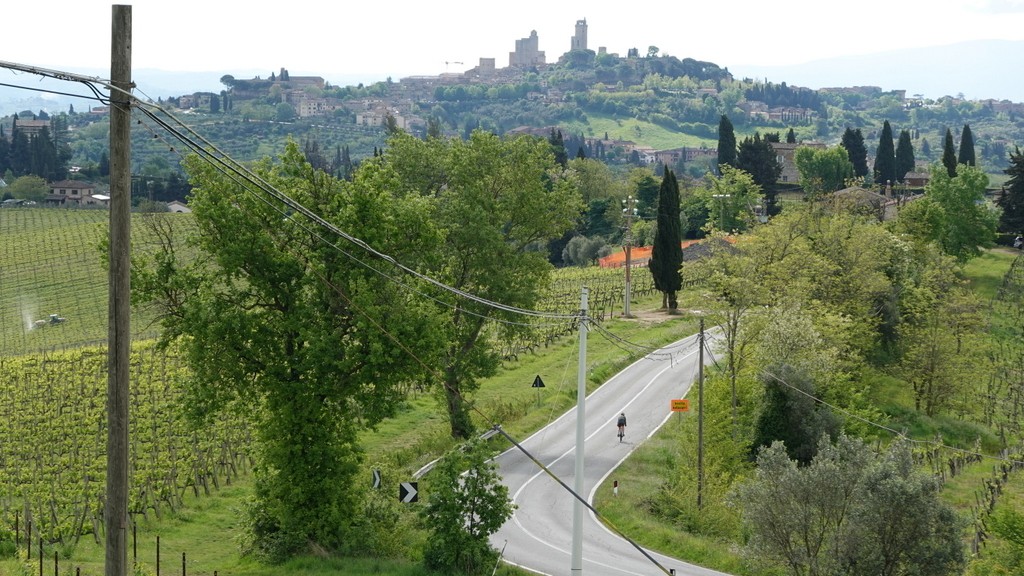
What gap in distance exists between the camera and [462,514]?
2475 cm

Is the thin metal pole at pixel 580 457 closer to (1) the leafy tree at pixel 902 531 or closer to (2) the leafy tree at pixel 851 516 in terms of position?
(2) the leafy tree at pixel 851 516

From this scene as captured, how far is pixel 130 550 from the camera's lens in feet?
82.1

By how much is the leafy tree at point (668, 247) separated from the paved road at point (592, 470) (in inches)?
303

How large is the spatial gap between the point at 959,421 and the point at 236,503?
36927 millimetres

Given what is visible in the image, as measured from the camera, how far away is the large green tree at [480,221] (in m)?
35.5

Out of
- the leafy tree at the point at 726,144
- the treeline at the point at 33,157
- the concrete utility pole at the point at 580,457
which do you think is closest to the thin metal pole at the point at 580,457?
the concrete utility pole at the point at 580,457

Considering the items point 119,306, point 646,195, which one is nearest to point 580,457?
point 119,306

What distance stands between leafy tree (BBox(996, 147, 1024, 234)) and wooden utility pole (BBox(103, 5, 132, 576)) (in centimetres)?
8157

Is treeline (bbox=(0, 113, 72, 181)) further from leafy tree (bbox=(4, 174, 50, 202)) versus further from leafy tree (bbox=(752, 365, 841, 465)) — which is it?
leafy tree (bbox=(752, 365, 841, 465))

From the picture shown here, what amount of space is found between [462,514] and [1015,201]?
71191 mm

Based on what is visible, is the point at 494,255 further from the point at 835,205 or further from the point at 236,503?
the point at 835,205

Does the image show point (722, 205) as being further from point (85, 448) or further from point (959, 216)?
point (85, 448)

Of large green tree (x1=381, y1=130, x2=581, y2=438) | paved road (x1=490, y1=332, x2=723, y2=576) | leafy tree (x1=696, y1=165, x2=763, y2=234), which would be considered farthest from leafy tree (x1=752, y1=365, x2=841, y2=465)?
leafy tree (x1=696, y1=165, x2=763, y2=234)

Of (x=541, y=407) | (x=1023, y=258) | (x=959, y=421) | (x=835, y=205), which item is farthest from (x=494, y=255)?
(x=1023, y=258)
